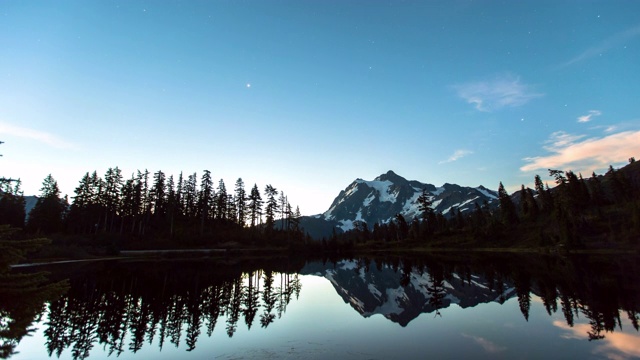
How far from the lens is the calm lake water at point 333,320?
43.9 feet

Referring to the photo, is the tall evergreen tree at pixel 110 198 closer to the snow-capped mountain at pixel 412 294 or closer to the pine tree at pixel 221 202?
the pine tree at pixel 221 202

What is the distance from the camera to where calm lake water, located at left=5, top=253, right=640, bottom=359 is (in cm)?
1338

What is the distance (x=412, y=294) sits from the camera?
92.7 feet

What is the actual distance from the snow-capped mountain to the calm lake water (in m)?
0.10

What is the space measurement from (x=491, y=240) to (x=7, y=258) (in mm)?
109118

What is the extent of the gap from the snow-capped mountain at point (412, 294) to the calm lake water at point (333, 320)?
10cm

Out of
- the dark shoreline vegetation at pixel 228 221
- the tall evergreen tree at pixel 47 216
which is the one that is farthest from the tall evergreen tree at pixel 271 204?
the tall evergreen tree at pixel 47 216

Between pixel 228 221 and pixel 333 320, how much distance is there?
86353 millimetres

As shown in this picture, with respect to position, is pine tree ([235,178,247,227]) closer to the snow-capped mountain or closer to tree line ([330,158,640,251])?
tree line ([330,158,640,251])

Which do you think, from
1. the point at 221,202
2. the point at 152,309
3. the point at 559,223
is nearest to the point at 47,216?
the point at 221,202

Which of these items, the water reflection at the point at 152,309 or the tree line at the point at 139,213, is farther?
the tree line at the point at 139,213

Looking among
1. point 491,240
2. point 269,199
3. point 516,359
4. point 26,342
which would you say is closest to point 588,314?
point 516,359

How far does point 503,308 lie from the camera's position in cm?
2103

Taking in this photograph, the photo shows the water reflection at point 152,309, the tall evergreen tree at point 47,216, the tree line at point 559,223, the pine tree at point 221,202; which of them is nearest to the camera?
the water reflection at point 152,309
